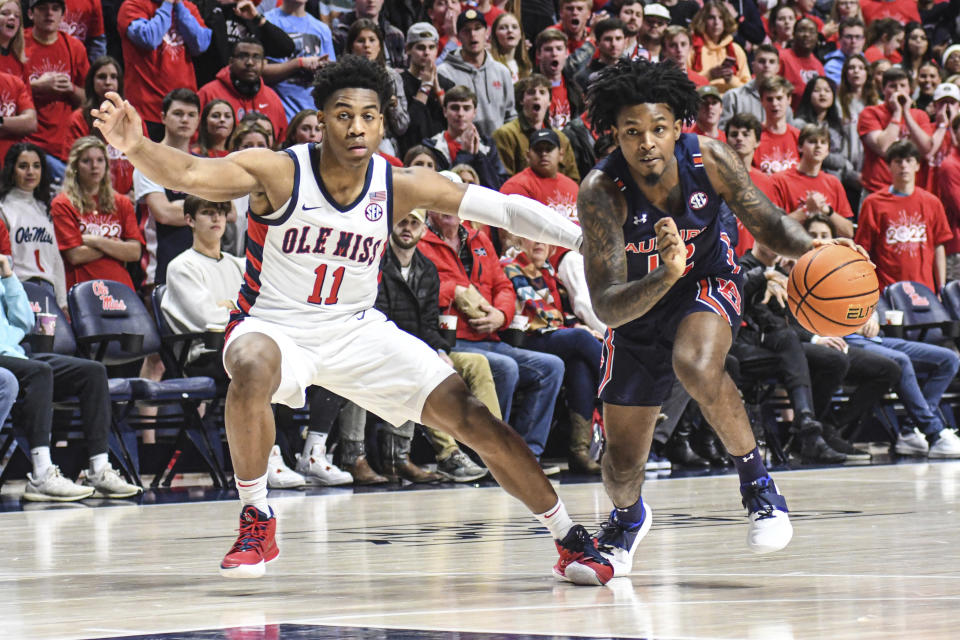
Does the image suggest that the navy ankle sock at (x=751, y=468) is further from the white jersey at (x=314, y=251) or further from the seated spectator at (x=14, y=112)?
the seated spectator at (x=14, y=112)

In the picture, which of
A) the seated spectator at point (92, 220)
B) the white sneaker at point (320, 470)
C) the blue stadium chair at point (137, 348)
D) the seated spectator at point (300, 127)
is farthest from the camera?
the seated spectator at point (300, 127)

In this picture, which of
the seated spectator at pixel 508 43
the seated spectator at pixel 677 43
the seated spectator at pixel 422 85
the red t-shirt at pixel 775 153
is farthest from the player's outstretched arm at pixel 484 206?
the seated spectator at pixel 677 43

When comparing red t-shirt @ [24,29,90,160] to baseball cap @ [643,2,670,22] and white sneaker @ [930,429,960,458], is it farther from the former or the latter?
white sneaker @ [930,429,960,458]

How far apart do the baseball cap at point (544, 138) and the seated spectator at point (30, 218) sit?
3.48 meters

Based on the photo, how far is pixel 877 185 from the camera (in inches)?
494

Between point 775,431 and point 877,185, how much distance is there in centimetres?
374

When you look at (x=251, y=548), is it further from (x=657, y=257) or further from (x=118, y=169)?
(x=118, y=169)

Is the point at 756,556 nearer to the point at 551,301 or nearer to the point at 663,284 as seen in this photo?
the point at 663,284

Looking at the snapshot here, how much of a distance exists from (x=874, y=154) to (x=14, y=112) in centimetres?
778

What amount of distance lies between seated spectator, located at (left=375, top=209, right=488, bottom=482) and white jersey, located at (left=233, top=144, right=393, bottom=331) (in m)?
3.68

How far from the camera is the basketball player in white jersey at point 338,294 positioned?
4336 mm

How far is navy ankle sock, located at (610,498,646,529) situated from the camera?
4.58 meters

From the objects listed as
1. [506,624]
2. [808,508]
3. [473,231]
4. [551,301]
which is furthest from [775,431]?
[506,624]

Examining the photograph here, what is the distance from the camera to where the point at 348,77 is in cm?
461
